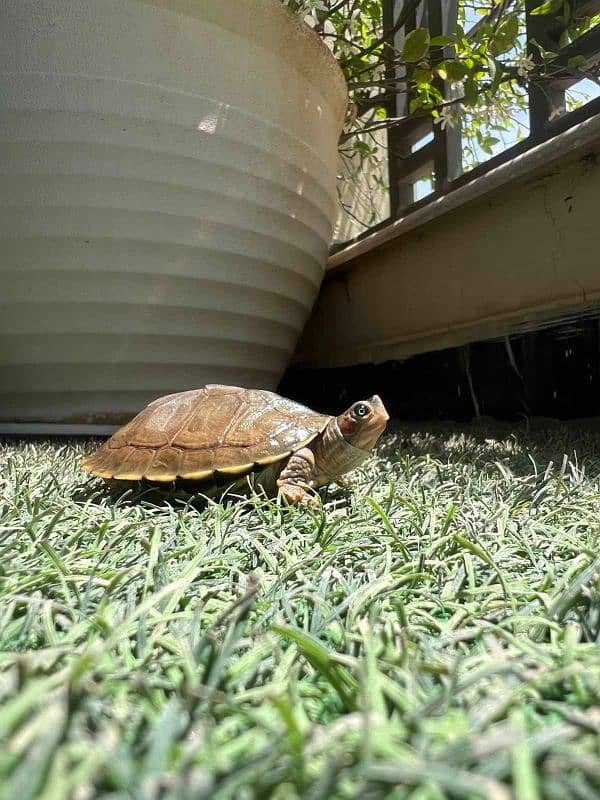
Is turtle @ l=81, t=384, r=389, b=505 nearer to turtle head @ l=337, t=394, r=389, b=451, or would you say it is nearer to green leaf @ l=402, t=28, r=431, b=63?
turtle head @ l=337, t=394, r=389, b=451

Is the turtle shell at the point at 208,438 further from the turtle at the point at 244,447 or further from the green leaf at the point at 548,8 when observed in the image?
the green leaf at the point at 548,8

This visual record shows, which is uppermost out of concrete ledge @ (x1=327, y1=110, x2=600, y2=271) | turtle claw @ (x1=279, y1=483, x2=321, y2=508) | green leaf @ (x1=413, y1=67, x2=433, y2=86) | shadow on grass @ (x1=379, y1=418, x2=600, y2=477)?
green leaf @ (x1=413, y1=67, x2=433, y2=86)

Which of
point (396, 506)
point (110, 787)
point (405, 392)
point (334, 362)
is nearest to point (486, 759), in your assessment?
point (110, 787)

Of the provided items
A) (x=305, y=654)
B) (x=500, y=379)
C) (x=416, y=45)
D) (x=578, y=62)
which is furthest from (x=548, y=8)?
(x=305, y=654)

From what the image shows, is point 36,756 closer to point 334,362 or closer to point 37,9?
point 37,9

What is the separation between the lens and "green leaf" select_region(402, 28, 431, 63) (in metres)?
1.26

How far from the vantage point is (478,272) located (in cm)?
129

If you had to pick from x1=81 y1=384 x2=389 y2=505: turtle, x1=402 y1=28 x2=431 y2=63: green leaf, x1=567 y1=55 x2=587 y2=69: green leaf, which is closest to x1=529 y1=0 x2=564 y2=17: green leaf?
x1=567 y1=55 x2=587 y2=69: green leaf

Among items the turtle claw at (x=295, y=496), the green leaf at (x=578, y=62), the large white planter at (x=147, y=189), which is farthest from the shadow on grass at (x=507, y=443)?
the green leaf at (x=578, y=62)

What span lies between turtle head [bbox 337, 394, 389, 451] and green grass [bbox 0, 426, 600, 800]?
155 millimetres

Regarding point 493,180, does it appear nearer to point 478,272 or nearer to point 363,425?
point 478,272

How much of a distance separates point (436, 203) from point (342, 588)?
1.12m

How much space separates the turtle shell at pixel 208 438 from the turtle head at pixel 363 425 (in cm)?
5

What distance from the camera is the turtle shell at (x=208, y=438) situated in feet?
2.59
